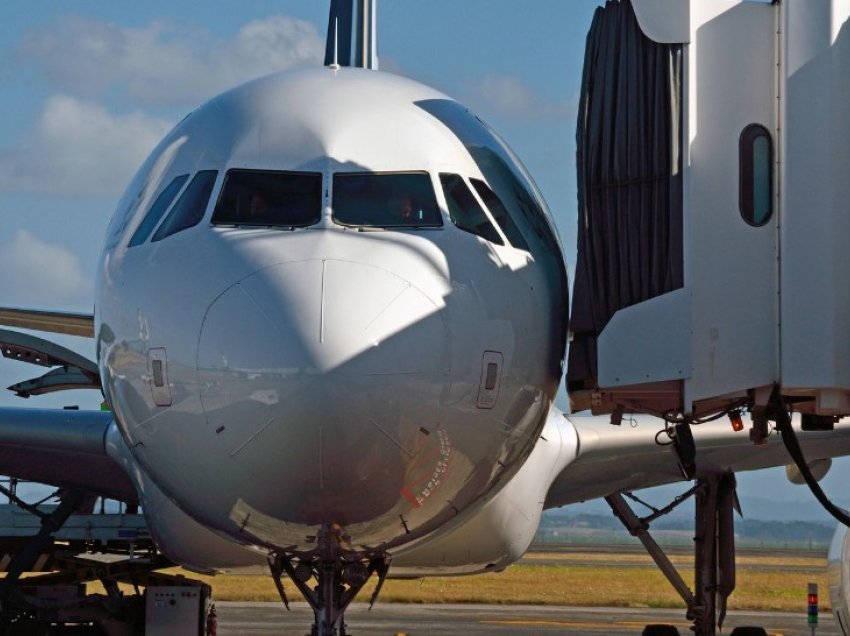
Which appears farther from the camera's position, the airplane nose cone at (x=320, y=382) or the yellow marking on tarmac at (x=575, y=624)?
the yellow marking on tarmac at (x=575, y=624)

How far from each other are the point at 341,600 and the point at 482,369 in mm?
2102

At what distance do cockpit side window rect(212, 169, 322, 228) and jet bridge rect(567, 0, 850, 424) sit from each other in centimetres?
186

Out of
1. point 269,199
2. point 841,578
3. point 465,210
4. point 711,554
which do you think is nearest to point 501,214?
point 465,210

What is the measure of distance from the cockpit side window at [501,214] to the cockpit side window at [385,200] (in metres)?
0.40

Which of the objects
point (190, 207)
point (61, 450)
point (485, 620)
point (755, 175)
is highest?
point (755, 175)

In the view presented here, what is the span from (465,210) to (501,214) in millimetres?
336

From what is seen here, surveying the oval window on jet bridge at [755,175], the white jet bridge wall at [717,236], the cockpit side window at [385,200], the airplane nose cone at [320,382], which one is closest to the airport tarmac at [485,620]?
the cockpit side window at [385,200]

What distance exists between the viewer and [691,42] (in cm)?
870

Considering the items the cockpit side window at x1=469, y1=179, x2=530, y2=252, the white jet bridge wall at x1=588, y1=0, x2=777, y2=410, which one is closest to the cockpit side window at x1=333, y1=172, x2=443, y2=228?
the cockpit side window at x1=469, y1=179, x2=530, y2=252

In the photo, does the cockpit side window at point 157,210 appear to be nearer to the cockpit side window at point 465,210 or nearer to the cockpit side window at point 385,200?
the cockpit side window at point 385,200

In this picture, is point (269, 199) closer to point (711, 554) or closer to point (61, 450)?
point (61, 450)

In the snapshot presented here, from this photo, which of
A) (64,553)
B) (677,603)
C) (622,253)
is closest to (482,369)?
(622,253)

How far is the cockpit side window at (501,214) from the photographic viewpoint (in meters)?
9.13

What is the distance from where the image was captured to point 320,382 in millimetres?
7270
